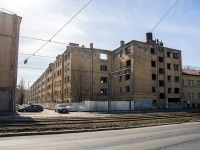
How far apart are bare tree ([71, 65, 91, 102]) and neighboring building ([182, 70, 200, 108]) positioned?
23.4m

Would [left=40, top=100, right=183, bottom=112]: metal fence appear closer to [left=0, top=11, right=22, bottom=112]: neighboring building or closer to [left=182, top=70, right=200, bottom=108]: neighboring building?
[left=182, top=70, right=200, bottom=108]: neighboring building

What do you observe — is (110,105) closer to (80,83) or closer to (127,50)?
(80,83)

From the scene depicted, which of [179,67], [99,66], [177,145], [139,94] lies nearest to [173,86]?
[179,67]

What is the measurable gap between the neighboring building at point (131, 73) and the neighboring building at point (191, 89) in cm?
269

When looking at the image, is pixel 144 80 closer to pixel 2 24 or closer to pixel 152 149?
pixel 2 24

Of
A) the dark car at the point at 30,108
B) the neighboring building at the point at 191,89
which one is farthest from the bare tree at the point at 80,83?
the neighboring building at the point at 191,89

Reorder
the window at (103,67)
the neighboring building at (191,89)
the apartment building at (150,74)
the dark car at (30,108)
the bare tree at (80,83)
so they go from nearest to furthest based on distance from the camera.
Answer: the dark car at (30,108) → the apartment building at (150,74) → the bare tree at (80,83) → the window at (103,67) → the neighboring building at (191,89)

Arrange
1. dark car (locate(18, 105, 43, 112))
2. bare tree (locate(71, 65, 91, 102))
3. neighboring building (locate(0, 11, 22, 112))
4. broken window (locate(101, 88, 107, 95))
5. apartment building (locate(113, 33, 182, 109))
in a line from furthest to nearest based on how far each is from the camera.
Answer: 1. broken window (locate(101, 88, 107, 95))
2. bare tree (locate(71, 65, 91, 102))
3. apartment building (locate(113, 33, 182, 109))
4. dark car (locate(18, 105, 43, 112))
5. neighboring building (locate(0, 11, 22, 112))

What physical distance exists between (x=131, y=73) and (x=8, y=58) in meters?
25.0

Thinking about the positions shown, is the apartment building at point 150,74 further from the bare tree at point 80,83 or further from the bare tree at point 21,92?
the bare tree at point 21,92

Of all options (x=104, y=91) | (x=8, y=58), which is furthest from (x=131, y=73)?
(x=8, y=58)

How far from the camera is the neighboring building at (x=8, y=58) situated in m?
32.2

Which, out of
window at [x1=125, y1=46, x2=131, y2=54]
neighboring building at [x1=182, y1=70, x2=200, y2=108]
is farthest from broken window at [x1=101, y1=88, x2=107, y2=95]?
neighboring building at [x1=182, y1=70, x2=200, y2=108]

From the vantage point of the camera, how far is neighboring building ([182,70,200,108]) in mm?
57562
